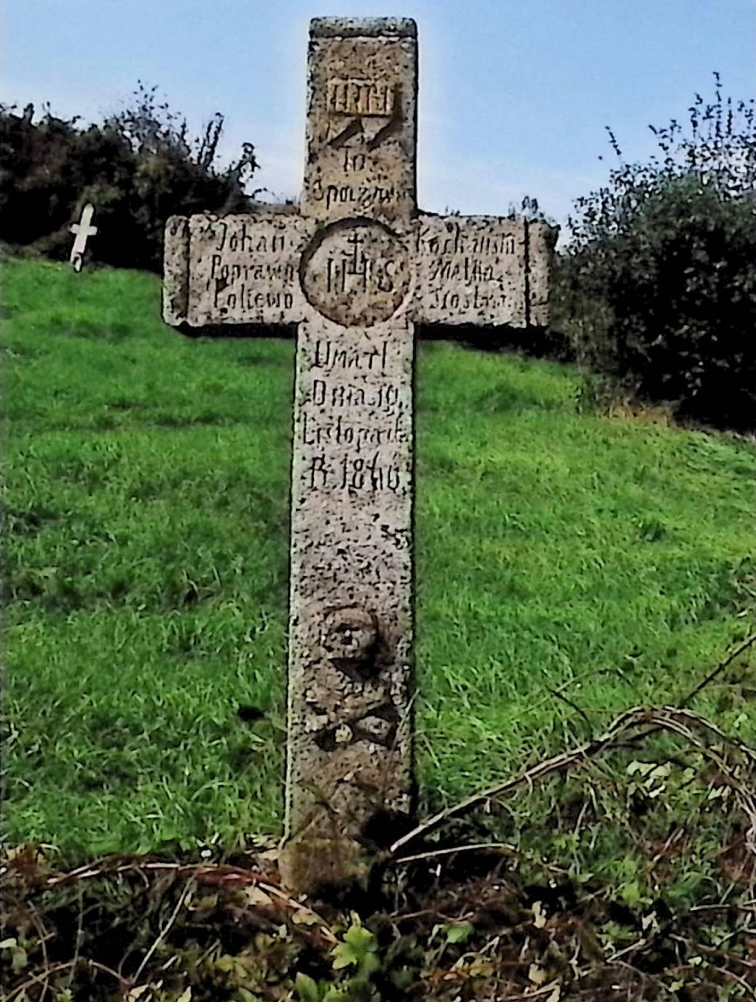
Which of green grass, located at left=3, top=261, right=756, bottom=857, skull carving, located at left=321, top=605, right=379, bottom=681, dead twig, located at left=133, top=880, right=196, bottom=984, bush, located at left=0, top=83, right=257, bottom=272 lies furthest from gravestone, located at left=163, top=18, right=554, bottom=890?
bush, located at left=0, top=83, right=257, bottom=272

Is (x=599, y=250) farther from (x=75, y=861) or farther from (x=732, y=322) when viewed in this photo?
(x=75, y=861)

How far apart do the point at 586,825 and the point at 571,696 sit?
3.89 feet

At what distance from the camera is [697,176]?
1330 cm

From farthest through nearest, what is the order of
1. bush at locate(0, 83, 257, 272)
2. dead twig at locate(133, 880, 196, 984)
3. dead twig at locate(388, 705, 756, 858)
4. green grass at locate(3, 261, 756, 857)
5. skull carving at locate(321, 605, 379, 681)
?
bush at locate(0, 83, 257, 272) → green grass at locate(3, 261, 756, 857) → skull carving at locate(321, 605, 379, 681) → dead twig at locate(388, 705, 756, 858) → dead twig at locate(133, 880, 196, 984)

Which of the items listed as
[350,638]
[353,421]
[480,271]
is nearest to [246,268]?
[353,421]

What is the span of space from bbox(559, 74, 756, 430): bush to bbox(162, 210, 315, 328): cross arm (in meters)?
9.20

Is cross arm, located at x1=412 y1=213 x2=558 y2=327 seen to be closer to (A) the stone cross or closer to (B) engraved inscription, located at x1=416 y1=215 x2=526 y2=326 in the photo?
(B) engraved inscription, located at x1=416 y1=215 x2=526 y2=326

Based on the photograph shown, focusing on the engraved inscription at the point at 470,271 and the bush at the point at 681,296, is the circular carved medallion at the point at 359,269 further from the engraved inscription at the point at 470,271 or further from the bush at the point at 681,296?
the bush at the point at 681,296

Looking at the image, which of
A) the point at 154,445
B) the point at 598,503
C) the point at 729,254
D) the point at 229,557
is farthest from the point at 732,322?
the point at 229,557

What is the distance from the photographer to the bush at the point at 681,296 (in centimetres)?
1257

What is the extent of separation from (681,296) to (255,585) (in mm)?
7795

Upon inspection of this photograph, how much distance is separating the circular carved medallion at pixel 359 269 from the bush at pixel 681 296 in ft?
30.0

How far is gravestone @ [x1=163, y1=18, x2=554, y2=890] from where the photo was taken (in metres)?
3.54

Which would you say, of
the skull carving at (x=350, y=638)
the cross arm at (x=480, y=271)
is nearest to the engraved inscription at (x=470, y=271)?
the cross arm at (x=480, y=271)
